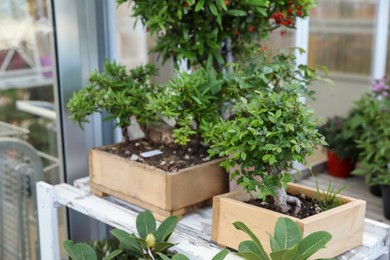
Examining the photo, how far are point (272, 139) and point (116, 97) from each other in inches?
21.8

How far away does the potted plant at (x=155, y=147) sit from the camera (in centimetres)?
138

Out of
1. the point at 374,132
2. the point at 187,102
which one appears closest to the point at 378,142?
the point at 374,132

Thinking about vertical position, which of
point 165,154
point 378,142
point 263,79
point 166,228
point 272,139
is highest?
point 263,79

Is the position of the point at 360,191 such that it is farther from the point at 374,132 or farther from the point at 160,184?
the point at 160,184

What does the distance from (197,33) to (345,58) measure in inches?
165

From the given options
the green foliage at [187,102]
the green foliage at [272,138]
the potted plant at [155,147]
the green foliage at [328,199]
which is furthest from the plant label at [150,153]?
the green foliage at [328,199]

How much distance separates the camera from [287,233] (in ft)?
3.55

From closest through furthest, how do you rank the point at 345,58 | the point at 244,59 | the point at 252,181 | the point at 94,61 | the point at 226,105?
1. the point at 252,181
2. the point at 226,105
3. the point at 244,59
4. the point at 94,61
5. the point at 345,58

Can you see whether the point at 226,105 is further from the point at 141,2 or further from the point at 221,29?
the point at 141,2

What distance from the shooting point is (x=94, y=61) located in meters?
1.95

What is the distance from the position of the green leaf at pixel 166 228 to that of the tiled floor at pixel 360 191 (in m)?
1.38

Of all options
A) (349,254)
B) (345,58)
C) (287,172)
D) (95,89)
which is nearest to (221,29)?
(95,89)

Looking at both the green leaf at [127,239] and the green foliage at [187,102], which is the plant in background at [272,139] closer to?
the green foliage at [187,102]

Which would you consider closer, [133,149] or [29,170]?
[133,149]
